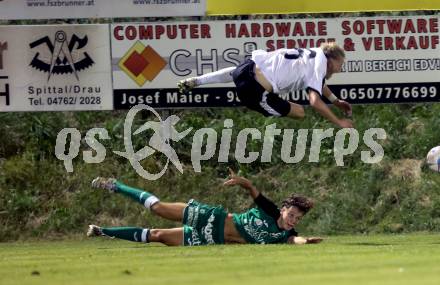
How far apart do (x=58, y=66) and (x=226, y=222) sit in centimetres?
656

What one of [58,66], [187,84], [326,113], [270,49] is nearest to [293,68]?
[326,113]

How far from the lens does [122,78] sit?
67.2 feet

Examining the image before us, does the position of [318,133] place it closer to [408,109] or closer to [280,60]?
[408,109]

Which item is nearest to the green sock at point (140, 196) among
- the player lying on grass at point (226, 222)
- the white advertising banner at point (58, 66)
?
the player lying on grass at point (226, 222)

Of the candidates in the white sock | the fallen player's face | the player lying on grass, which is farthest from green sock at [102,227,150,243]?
the white sock

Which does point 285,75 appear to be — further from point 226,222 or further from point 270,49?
point 270,49

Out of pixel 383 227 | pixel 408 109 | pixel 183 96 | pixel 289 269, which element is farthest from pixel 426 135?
pixel 289 269

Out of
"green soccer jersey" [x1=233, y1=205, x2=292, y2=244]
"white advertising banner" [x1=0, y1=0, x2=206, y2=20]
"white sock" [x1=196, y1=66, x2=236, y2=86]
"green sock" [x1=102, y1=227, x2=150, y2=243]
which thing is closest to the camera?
"green soccer jersey" [x1=233, y1=205, x2=292, y2=244]

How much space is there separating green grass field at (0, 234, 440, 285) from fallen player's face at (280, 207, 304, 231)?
472 millimetres

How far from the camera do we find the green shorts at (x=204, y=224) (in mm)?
15203

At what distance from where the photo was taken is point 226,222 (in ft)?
50.0

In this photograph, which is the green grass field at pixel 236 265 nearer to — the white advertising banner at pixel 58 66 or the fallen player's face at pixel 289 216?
the fallen player's face at pixel 289 216

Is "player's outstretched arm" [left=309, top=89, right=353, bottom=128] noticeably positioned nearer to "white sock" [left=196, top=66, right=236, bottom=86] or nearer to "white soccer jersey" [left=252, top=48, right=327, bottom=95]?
"white soccer jersey" [left=252, top=48, right=327, bottom=95]

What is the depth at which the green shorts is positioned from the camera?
49.9 ft
